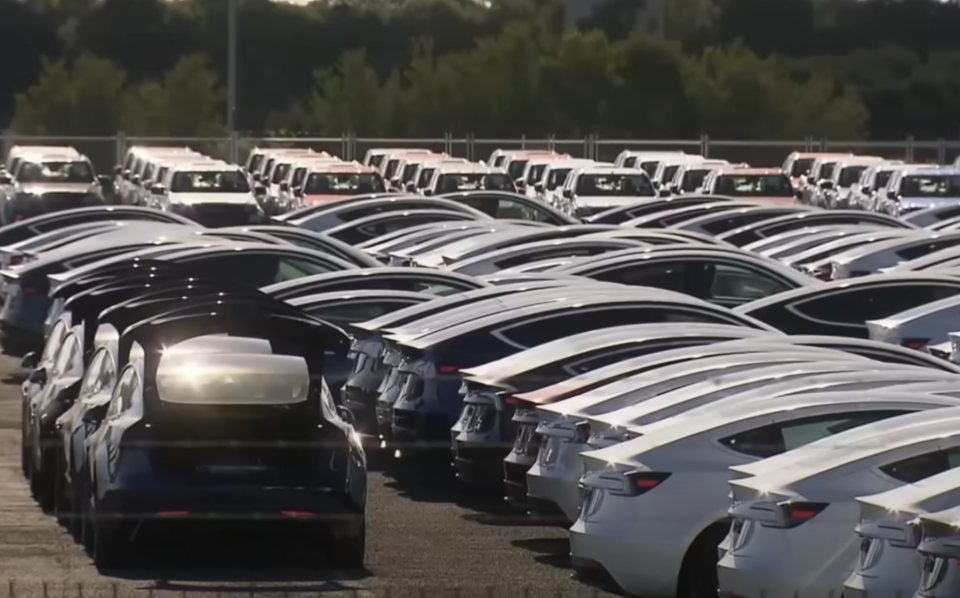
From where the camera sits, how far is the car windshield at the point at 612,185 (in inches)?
1581

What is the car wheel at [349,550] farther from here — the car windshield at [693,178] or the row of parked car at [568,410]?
the car windshield at [693,178]

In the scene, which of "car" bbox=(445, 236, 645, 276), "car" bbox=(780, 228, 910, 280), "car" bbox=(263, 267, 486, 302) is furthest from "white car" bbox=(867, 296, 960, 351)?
"car" bbox=(780, 228, 910, 280)

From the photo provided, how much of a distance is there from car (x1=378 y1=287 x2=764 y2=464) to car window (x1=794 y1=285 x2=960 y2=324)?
6.95 feet

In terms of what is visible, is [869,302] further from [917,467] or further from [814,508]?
[814,508]

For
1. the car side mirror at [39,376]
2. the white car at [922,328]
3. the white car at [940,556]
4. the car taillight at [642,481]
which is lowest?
the car side mirror at [39,376]

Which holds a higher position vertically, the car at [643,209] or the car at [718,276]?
the car at [718,276]

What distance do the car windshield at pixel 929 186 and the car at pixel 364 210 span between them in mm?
9949

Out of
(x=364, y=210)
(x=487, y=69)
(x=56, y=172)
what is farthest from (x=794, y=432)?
(x=487, y=69)

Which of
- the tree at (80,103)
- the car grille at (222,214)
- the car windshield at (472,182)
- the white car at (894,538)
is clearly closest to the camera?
the white car at (894,538)

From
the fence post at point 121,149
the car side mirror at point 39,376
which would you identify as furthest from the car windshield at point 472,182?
the car side mirror at point 39,376

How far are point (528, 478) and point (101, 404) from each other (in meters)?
2.58

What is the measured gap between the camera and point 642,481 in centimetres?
1097

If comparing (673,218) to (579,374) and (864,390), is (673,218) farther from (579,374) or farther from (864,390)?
(864,390)

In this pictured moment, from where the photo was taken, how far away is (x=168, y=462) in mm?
12016
